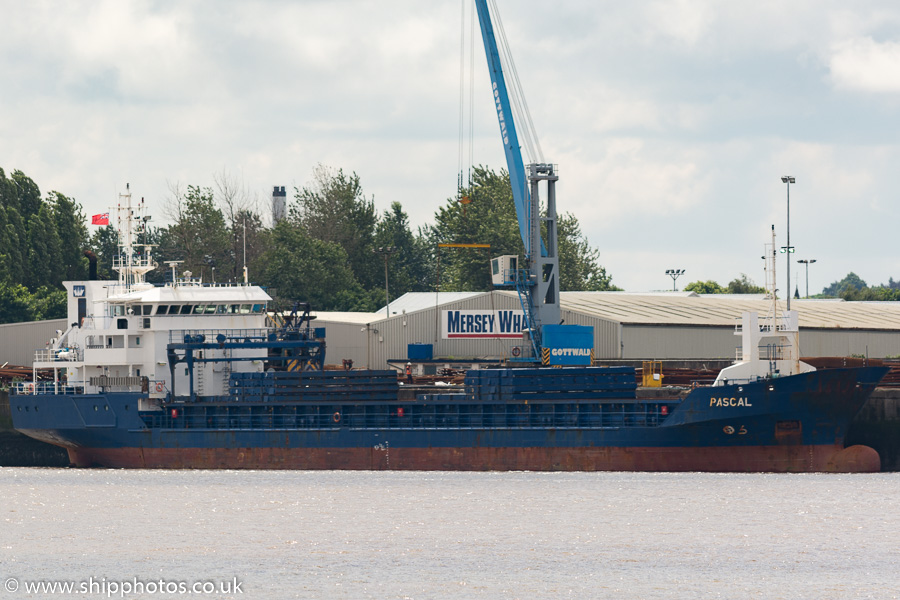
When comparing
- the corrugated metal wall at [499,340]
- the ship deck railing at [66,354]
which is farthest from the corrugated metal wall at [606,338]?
the ship deck railing at [66,354]

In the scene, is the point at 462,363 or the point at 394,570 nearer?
the point at 394,570

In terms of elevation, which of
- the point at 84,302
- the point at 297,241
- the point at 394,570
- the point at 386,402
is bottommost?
the point at 394,570

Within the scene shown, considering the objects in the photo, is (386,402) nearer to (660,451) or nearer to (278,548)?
(660,451)

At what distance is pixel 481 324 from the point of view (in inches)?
2694

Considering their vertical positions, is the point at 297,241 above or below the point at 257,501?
above

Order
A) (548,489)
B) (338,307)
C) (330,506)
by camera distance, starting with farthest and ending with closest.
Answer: (338,307)
(548,489)
(330,506)

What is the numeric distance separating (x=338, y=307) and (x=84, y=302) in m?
46.2

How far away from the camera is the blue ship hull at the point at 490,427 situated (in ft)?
150

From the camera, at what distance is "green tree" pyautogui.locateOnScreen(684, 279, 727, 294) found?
136 meters

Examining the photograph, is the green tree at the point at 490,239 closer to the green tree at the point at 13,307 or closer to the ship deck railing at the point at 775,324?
the green tree at the point at 13,307

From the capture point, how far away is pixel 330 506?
39.4 m

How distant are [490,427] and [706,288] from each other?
91.5 metres

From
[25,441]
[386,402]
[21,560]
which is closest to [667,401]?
[386,402]

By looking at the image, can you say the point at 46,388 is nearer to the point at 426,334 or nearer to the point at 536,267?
the point at 536,267
